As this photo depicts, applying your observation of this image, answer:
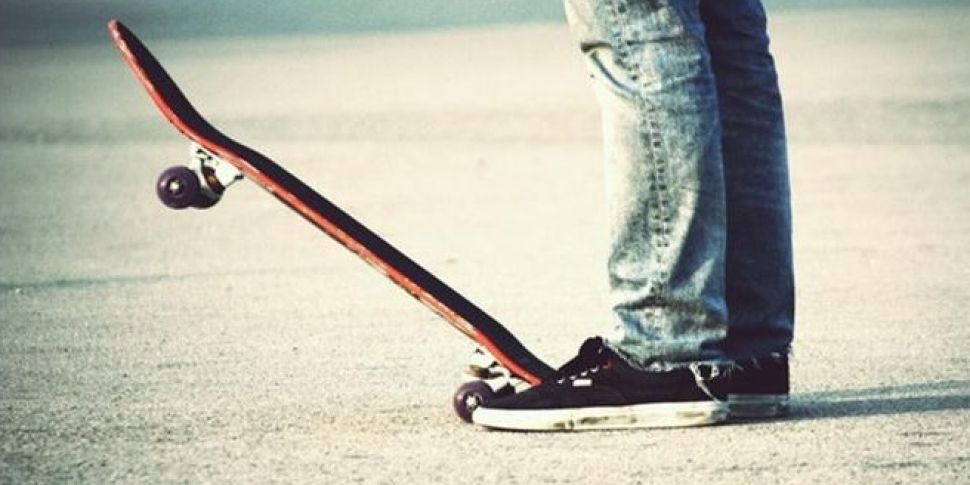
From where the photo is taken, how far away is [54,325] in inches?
244

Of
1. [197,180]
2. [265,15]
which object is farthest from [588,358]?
[265,15]

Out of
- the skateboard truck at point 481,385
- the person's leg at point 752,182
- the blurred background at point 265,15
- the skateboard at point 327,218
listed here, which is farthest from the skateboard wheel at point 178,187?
the blurred background at point 265,15

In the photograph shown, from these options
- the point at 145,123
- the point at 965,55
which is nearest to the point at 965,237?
the point at 145,123

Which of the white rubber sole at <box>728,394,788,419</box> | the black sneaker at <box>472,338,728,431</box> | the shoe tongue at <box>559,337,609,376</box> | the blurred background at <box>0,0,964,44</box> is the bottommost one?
the white rubber sole at <box>728,394,788,419</box>

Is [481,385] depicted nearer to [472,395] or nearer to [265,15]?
[472,395]

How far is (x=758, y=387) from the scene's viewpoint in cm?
453

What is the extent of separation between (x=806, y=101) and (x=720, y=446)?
9.00 metres

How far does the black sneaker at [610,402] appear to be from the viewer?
4402 millimetres

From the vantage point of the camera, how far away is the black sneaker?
4402 mm

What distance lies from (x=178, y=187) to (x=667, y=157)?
3.27 feet

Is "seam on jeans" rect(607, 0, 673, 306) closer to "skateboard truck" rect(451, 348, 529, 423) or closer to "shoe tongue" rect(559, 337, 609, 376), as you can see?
"shoe tongue" rect(559, 337, 609, 376)

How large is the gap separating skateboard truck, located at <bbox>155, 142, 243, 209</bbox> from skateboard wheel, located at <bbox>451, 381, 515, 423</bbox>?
24.7 inches

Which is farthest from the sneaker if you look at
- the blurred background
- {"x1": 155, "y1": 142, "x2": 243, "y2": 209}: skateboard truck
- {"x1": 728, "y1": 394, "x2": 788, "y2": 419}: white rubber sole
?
the blurred background

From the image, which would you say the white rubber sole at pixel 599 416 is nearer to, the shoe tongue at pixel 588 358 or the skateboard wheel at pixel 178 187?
the shoe tongue at pixel 588 358
